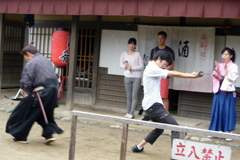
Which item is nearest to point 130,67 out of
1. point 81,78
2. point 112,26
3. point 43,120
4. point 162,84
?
point 162,84

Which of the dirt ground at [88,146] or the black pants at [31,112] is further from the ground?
the black pants at [31,112]

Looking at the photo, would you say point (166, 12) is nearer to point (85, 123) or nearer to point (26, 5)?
point (85, 123)

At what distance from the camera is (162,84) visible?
8820 mm

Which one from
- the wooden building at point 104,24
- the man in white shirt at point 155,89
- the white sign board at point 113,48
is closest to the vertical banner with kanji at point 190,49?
the wooden building at point 104,24

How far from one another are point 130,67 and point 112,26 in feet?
5.97

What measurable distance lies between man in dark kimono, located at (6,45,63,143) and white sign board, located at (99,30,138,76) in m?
4.15

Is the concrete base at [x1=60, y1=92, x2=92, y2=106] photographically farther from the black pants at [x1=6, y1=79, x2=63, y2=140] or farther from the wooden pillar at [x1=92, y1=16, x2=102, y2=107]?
the black pants at [x1=6, y1=79, x2=63, y2=140]

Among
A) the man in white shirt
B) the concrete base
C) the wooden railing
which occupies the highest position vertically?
the man in white shirt

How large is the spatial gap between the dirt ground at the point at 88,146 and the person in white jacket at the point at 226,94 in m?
0.50

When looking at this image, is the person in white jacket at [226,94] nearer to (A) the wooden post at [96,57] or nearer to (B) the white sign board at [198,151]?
(B) the white sign board at [198,151]

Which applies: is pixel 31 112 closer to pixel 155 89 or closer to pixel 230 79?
pixel 155 89

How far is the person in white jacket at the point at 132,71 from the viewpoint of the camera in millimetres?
9141

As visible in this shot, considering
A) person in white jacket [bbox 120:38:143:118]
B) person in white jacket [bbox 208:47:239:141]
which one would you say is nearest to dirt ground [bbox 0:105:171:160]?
person in white jacket [bbox 208:47:239:141]

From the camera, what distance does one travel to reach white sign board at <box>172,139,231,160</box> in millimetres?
4137
